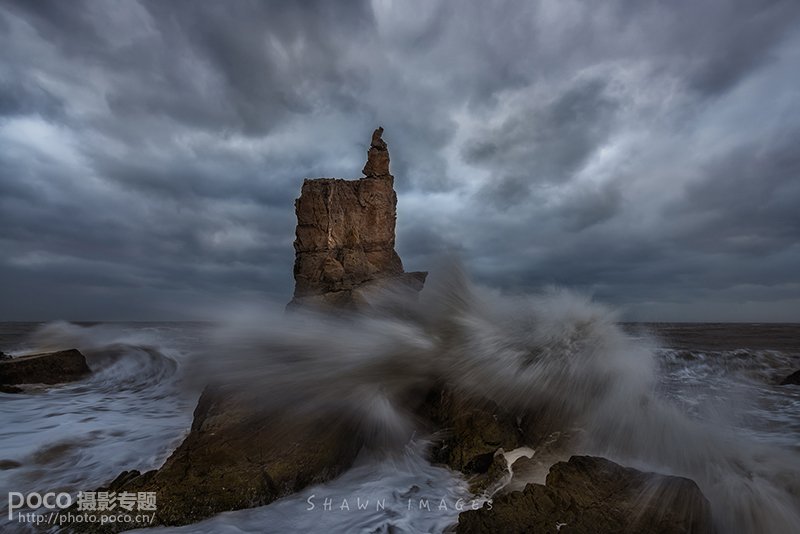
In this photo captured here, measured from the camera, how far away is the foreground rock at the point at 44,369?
12492 millimetres

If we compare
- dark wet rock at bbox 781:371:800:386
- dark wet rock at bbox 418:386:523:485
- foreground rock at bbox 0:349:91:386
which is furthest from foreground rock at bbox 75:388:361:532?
dark wet rock at bbox 781:371:800:386

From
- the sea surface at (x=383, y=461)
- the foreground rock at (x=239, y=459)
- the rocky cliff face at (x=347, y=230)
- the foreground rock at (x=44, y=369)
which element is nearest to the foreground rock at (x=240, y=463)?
the foreground rock at (x=239, y=459)

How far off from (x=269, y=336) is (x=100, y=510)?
4740mm

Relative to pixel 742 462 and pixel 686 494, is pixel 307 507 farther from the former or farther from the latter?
pixel 742 462

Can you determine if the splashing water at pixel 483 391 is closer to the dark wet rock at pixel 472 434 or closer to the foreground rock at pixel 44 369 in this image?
the dark wet rock at pixel 472 434

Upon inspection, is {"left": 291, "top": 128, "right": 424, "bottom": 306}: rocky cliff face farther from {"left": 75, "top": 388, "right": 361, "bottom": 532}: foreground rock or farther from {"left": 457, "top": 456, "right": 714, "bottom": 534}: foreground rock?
{"left": 457, "top": 456, "right": 714, "bottom": 534}: foreground rock

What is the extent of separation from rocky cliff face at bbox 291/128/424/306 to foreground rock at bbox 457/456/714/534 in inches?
671

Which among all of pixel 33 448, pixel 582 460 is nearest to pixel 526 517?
pixel 582 460

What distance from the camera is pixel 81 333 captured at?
28.8 metres

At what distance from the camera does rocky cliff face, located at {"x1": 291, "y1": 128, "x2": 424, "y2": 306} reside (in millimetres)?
21016

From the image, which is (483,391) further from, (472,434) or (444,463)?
(444,463)

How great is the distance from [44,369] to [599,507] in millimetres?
17175

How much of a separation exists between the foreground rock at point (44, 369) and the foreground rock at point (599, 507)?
51.4 feet

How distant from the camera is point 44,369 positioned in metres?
13.4
